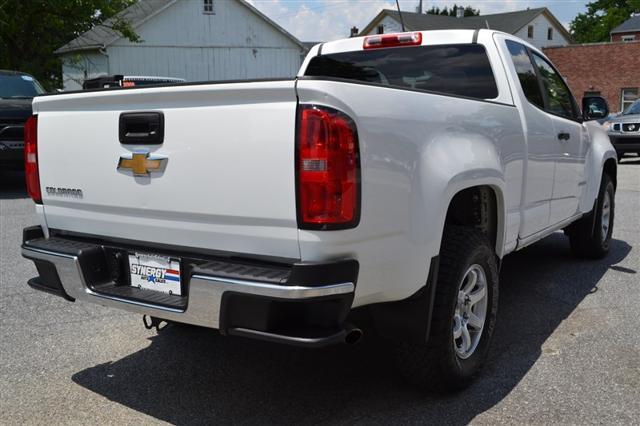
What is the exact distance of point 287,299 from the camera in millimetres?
2518

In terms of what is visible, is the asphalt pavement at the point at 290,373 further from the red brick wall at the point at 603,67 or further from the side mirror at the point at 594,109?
the red brick wall at the point at 603,67

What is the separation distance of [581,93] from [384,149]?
38381mm

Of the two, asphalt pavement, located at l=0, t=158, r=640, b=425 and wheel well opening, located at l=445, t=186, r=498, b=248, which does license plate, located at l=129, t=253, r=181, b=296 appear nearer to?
asphalt pavement, located at l=0, t=158, r=640, b=425

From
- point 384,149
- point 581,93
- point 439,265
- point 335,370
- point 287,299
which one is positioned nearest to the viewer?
point 287,299

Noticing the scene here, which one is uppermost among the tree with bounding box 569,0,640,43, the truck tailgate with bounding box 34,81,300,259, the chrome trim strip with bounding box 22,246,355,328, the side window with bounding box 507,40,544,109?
the tree with bounding box 569,0,640,43

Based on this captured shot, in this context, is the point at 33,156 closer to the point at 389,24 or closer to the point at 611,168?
the point at 611,168

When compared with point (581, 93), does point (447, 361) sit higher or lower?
lower

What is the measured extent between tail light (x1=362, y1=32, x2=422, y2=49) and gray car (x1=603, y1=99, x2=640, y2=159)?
13757 mm

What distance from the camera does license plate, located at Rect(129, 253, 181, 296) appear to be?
9.71 feet

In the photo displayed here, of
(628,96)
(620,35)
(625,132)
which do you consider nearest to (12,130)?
(625,132)

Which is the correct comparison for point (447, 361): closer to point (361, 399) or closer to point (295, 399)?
point (361, 399)

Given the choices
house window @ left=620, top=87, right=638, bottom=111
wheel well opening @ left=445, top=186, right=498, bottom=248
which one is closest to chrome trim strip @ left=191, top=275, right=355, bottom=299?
wheel well opening @ left=445, top=186, right=498, bottom=248

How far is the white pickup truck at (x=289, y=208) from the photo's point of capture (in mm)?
2574

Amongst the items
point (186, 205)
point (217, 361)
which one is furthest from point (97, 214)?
point (217, 361)
